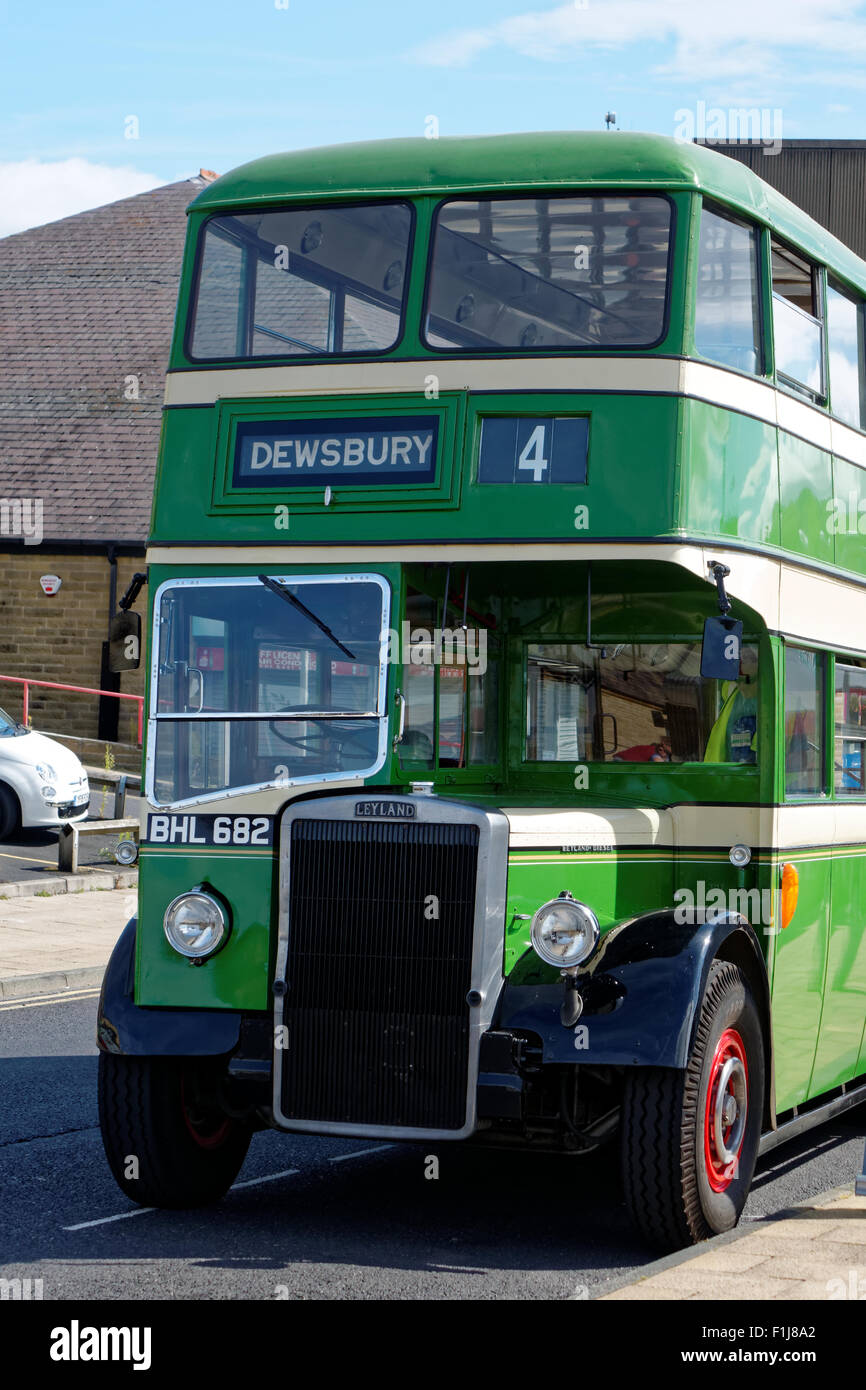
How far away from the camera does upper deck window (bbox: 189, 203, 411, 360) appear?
7348mm

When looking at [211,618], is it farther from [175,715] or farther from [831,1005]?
[831,1005]

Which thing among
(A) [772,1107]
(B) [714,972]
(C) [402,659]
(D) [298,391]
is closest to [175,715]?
(C) [402,659]

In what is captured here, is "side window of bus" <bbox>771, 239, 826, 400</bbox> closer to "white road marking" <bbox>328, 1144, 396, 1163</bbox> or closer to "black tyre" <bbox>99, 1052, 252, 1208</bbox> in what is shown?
"black tyre" <bbox>99, 1052, 252, 1208</bbox>

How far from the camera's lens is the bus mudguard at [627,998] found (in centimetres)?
628

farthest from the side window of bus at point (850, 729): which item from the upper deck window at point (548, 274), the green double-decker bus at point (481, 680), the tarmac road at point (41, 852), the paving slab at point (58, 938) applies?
the tarmac road at point (41, 852)

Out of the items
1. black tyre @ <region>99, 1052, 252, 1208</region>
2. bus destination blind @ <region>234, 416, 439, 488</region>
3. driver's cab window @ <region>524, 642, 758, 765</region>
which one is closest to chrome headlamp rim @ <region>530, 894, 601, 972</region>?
driver's cab window @ <region>524, 642, 758, 765</region>

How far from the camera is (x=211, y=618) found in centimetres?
713

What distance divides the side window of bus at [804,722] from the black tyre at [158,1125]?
8.85 feet

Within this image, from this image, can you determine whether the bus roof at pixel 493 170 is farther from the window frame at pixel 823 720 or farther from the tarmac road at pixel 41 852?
the tarmac road at pixel 41 852

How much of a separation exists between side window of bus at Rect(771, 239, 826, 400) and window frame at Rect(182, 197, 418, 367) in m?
1.61

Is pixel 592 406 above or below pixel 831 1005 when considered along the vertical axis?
above

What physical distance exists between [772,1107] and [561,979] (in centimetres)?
145

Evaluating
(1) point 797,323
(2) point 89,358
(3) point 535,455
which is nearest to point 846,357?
(1) point 797,323

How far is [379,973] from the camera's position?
6.60 metres
